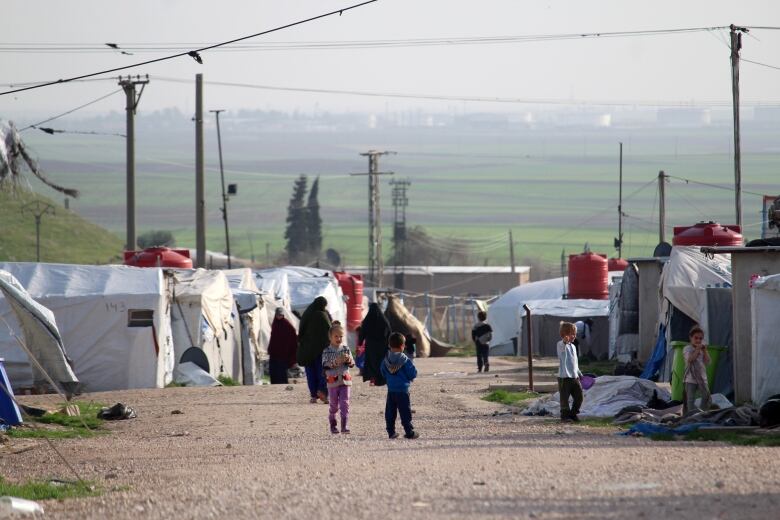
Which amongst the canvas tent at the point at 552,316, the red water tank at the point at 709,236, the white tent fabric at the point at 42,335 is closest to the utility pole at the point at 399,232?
the canvas tent at the point at 552,316

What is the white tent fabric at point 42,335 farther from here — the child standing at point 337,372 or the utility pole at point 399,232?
the utility pole at point 399,232

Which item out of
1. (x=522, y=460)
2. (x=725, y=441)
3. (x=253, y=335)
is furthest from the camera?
(x=253, y=335)

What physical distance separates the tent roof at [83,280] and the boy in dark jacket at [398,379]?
10.4m

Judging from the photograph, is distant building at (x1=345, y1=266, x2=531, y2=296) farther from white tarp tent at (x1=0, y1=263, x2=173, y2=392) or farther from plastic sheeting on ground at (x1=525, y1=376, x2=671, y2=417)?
plastic sheeting on ground at (x1=525, y1=376, x2=671, y2=417)

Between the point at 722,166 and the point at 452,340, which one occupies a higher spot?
the point at 722,166

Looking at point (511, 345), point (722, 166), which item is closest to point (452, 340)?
point (511, 345)

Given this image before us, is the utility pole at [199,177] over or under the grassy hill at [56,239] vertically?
over

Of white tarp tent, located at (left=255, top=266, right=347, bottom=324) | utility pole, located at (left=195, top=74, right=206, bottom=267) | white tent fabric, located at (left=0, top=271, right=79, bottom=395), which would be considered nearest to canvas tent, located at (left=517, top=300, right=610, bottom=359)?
white tarp tent, located at (left=255, top=266, right=347, bottom=324)

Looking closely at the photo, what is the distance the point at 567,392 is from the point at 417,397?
15.6ft

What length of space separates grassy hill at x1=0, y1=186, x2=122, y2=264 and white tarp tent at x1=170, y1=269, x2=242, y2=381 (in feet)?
152

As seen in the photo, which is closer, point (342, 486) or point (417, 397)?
point (342, 486)

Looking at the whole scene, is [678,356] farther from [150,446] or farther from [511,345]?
[511,345]

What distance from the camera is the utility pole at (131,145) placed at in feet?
129

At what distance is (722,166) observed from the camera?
184250 mm
